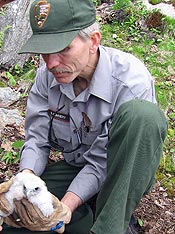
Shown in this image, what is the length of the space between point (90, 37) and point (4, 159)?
1.60m

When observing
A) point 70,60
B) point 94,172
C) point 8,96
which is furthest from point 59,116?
point 8,96

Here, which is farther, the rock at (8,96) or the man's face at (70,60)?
the rock at (8,96)

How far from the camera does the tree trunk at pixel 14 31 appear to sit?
4.99 meters

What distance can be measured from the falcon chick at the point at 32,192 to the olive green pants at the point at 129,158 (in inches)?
11.4

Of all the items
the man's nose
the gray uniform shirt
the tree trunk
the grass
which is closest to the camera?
the man's nose

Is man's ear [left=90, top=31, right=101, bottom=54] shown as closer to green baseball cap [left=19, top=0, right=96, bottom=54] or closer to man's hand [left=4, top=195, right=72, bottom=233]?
green baseball cap [left=19, top=0, right=96, bottom=54]

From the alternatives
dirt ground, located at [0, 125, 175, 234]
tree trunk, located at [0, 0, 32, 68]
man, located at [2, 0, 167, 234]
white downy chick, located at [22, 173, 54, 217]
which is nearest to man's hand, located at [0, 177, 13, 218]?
white downy chick, located at [22, 173, 54, 217]

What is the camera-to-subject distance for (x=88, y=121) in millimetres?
3012

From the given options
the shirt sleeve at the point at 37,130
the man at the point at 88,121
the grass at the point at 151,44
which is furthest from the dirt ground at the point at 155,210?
the shirt sleeve at the point at 37,130

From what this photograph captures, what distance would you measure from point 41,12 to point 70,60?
31 cm

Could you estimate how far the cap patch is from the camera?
8.56 feet

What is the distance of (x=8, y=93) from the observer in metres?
4.59

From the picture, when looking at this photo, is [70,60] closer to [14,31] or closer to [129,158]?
[129,158]

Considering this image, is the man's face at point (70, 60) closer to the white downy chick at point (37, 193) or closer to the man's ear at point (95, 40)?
the man's ear at point (95, 40)
